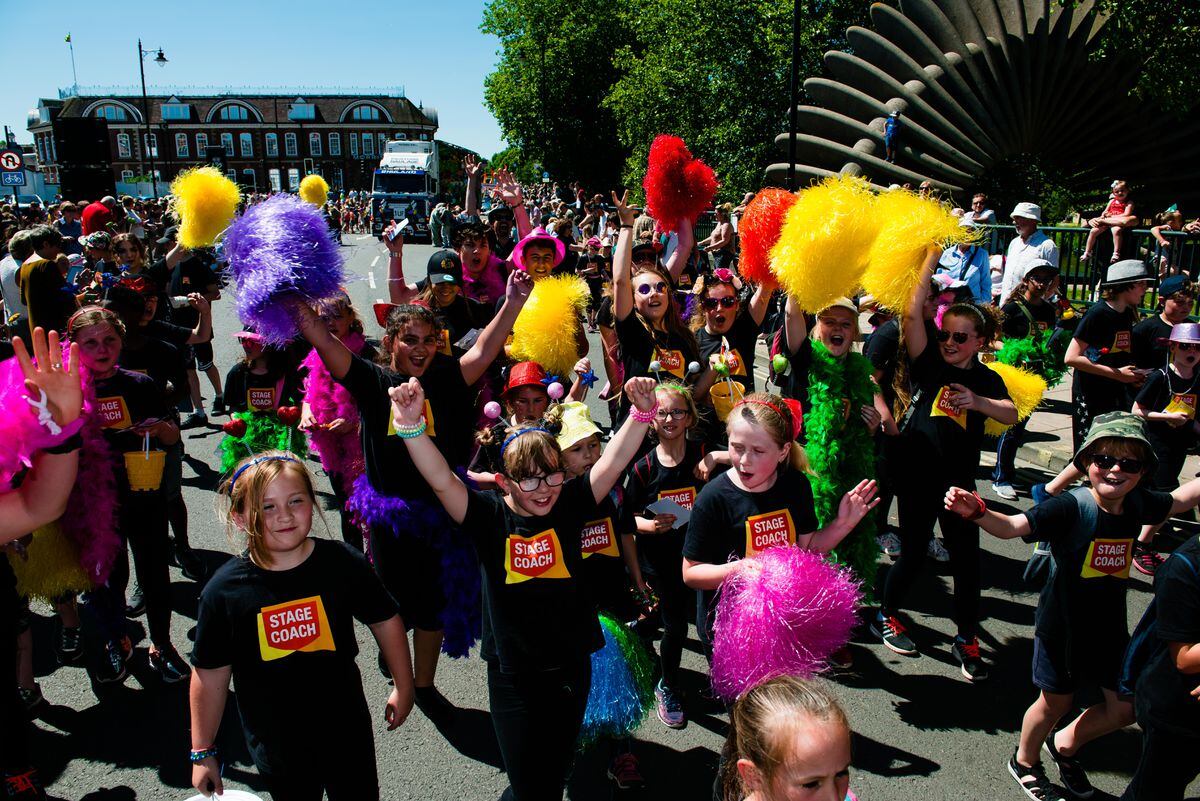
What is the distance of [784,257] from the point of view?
3.99 meters

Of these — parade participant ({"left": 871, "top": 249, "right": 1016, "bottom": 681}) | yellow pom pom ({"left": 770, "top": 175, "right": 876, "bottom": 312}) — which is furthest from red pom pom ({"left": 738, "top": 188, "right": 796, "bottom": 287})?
parade participant ({"left": 871, "top": 249, "right": 1016, "bottom": 681})

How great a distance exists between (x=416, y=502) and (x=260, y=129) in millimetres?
89797

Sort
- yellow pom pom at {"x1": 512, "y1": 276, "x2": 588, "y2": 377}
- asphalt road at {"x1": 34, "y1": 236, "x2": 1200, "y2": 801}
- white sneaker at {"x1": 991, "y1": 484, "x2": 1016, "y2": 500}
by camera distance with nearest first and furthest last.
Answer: asphalt road at {"x1": 34, "y1": 236, "x2": 1200, "y2": 801} < yellow pom pom at {"x1": 512, "y1": 276, "x2": 588, "y2": 377} < white sneaker at {"x1": 991, "y1": 484, "x2": 1016, "y2": 500}

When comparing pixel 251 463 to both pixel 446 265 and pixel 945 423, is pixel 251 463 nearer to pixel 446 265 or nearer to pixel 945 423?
pixel 945 423

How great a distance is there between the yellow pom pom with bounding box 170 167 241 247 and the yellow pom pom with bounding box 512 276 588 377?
192 centimetres

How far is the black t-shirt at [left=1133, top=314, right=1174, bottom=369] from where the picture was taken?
5605 millimetres

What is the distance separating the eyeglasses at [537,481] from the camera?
271 centimetres

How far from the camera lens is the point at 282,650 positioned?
8.03ft

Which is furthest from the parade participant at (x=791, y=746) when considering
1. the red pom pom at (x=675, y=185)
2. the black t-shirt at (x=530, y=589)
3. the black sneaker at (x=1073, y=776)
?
the red pom pom at (x=675, y=185)

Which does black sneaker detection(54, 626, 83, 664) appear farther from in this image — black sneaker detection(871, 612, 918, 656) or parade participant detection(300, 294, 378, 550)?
black sneaker detection(871, 612, 918, 656)

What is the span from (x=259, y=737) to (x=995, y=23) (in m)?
21.0

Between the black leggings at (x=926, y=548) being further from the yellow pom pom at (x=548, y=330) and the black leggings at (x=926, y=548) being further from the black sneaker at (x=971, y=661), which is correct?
the yellow pom pom at (x=548, y=330)

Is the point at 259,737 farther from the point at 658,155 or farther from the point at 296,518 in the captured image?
the point at 658,155

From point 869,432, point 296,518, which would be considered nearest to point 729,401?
point 869,432
